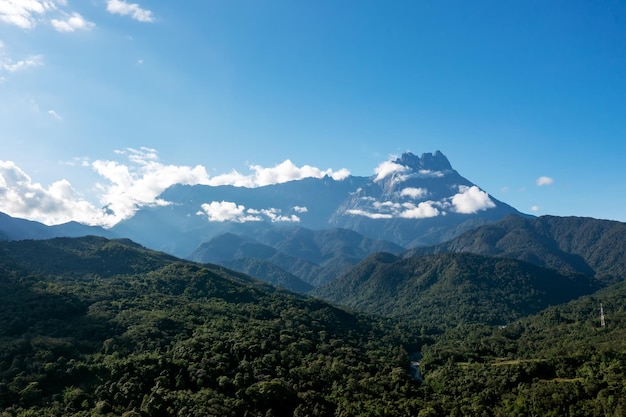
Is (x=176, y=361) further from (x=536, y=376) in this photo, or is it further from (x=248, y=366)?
(x=536, y=376)

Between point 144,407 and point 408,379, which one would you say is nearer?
point 144,407

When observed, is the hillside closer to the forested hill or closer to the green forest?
the green forest

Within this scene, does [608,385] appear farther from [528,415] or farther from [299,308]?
[299,308]

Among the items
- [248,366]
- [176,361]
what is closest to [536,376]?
[248,366]

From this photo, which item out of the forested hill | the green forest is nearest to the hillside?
the green forest

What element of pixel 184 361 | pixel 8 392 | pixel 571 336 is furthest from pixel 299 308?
pixel 8 392

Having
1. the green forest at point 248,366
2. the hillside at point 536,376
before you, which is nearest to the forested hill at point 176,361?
the green forest at point 248,366

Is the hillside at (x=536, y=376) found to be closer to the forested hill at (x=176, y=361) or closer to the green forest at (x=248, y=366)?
the green forest at (x=248, y=366)
